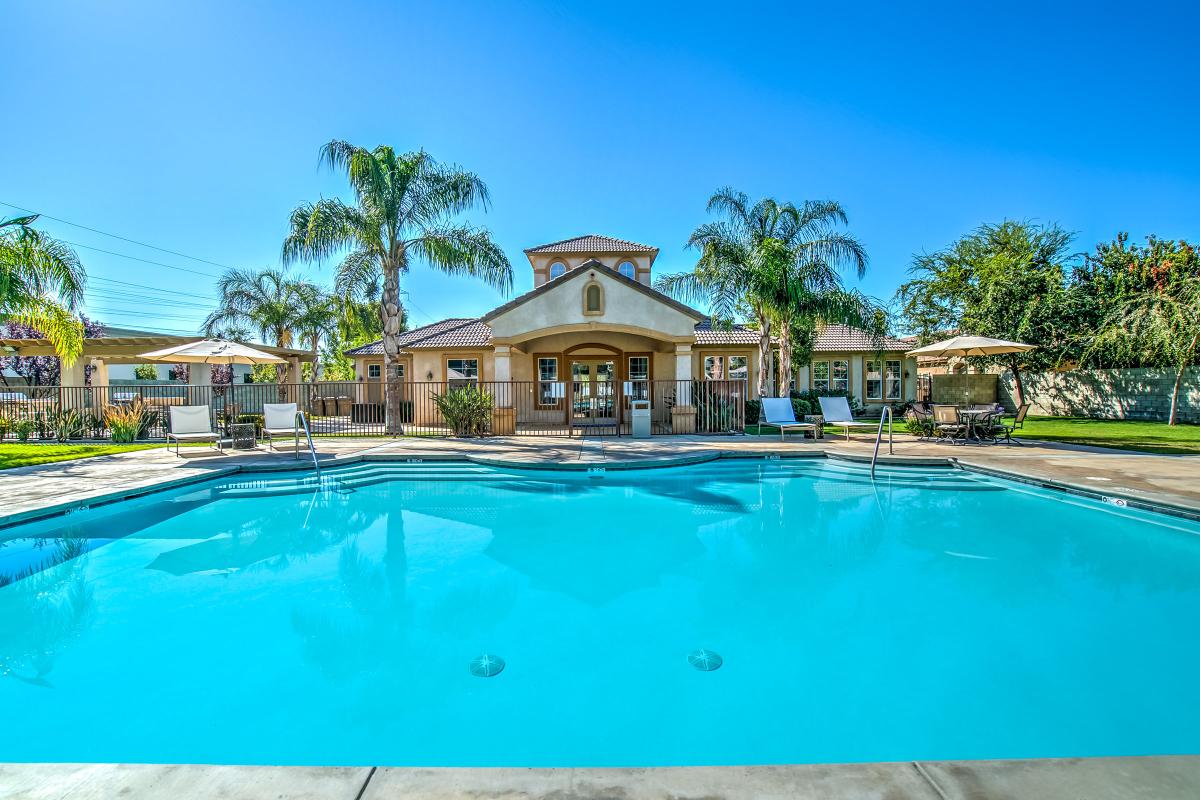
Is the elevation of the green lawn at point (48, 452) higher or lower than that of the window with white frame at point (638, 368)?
lower

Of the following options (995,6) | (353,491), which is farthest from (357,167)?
(995,6)

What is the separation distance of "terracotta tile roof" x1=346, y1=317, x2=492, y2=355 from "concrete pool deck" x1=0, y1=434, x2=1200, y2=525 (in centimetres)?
689

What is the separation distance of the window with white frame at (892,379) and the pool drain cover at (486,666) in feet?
96.1

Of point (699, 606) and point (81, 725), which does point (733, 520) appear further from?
point (81, 725)

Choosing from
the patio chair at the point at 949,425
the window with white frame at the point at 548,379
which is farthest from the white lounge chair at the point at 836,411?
the window with white frame at the point at 548,379

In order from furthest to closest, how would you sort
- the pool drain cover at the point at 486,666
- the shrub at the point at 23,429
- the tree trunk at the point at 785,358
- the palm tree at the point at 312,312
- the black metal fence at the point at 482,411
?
the palm tree at the point at 312,312, the tree trunk at the point at 785,358, the black metal fence at the point at 482,411, the shrub at the point at 23,429, the pool drain cover at the point at 486,666

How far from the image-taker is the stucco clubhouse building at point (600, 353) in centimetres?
1739

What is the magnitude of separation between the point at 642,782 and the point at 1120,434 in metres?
21.3

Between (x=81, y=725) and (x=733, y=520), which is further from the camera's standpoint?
(x=733, y=520)

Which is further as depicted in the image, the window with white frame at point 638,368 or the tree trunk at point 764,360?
the window with white frame at point 638,368

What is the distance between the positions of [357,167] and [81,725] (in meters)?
15.7

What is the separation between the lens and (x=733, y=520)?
837 cm

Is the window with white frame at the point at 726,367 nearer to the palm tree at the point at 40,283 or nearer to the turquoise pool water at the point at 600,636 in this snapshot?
the turquoise pool water at the point at 600,636

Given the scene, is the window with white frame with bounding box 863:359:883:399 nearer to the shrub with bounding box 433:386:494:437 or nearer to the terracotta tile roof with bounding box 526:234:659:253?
the terracotta tile roof with bounding box 526:234:659:253
